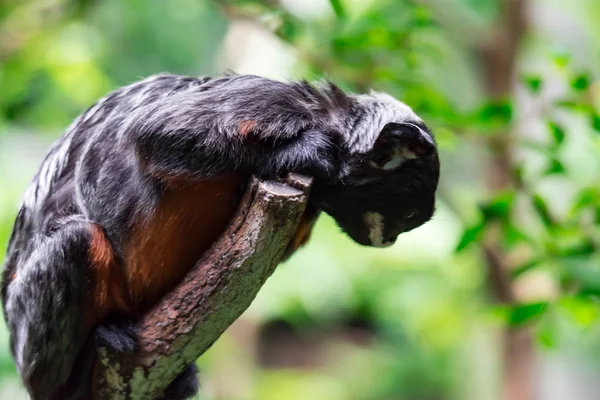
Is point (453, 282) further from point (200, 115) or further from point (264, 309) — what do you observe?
point (200, 115)

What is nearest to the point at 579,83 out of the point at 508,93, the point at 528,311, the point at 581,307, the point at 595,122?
the point at 595,122

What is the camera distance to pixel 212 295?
1.83 m

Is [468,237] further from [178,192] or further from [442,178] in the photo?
[442,178]

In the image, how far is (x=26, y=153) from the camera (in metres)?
6.01

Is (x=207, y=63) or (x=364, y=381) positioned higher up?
Result: (x=207, y=63)

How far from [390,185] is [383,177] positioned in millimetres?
29

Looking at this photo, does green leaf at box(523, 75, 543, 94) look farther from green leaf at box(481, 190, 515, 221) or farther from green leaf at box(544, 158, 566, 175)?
green leaf at box(481, 190, 515, 221)

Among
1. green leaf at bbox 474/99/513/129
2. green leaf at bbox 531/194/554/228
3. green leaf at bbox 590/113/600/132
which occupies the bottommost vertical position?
green leaf at bbox 531/194/554/228

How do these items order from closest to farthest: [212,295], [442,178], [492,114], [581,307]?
[212,295] → [492,114] → [581,307] → [442,178]

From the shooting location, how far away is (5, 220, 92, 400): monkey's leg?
6.55 feet

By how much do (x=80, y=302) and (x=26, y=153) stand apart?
4346 millimetres

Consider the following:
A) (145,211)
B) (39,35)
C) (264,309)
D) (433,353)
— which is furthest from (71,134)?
(433,353)

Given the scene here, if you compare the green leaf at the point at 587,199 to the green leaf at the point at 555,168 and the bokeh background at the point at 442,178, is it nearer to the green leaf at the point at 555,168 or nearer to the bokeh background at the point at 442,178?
the bokeh background at the point at 442,178

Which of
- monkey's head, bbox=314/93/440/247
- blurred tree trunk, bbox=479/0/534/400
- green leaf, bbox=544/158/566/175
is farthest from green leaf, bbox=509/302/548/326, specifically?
blurred tree trunk, bbox=479/0/534/400
